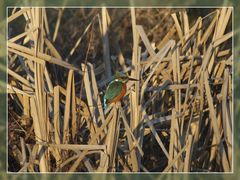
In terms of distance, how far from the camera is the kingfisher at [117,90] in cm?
415

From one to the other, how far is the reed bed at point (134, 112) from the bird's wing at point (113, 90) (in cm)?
9

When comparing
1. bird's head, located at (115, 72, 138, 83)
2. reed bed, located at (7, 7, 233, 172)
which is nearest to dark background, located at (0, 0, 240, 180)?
reed bed, located at (7, 7, 233, 172)

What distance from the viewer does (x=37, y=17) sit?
3990 millimetres

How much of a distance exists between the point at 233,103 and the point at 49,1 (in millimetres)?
1406

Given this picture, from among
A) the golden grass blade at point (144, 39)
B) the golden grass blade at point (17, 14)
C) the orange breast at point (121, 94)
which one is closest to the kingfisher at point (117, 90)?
the orange breast at point (121, 94)

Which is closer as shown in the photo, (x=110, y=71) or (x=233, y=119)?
(x=233, y=119)

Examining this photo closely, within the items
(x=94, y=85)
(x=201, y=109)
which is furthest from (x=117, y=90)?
→ (x=201, y=109)

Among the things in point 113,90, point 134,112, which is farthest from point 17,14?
point 134,112

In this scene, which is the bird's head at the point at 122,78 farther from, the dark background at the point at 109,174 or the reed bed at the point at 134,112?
the dark background at the point at 109,174

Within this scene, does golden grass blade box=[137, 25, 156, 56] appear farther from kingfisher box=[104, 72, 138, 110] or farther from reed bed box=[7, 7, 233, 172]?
kingfisher box=[104, 72, 138, 110]

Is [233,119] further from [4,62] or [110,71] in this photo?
[4,62]

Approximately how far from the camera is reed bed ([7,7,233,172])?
3.70 meters

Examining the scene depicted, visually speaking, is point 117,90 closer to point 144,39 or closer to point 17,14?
point 144,39

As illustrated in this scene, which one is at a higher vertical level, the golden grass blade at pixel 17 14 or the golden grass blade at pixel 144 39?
the golden grass blade at pixel 17 14
